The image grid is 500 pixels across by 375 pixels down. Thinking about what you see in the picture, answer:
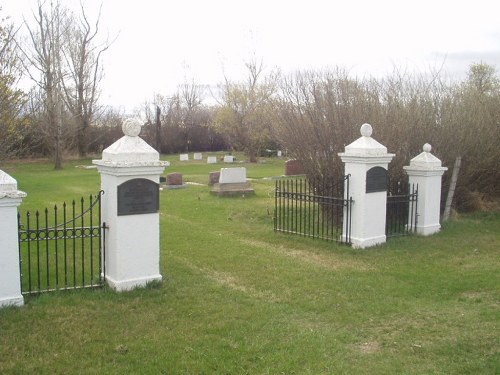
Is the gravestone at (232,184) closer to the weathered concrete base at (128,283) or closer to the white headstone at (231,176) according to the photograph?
the white headstone at (231,176)

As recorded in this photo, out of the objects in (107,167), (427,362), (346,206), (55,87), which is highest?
(55,87)

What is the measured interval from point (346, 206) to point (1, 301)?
574 cm

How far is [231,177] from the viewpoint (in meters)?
17.7

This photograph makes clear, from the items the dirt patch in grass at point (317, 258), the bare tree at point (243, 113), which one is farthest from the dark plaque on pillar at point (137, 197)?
the bare tree at point (243, 113)

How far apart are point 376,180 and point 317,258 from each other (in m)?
1.82

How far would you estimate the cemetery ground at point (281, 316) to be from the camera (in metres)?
4.45

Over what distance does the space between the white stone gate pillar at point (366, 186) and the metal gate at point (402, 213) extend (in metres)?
0.88

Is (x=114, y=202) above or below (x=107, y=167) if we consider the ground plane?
below

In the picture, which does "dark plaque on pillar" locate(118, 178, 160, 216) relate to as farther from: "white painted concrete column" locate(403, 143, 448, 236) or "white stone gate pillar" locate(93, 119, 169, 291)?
"white painted concrete column" locate(403, 143, 448, 236)

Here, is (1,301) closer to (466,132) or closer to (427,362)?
(427,362)

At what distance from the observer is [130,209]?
6406 mm


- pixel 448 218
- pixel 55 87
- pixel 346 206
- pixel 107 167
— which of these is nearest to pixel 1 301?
pixel 107 167

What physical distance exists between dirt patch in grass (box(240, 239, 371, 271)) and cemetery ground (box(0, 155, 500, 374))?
0.02m

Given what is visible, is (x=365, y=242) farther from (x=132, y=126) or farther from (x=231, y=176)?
(x=231, y=176)
